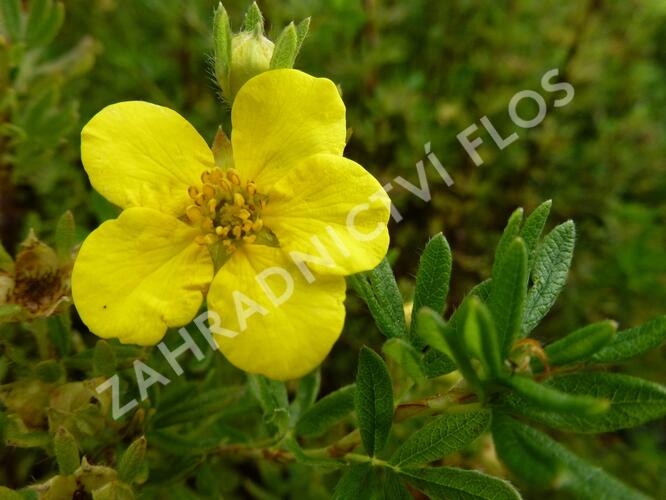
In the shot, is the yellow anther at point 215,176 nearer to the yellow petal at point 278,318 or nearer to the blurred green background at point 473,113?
the yellow petal at point 278,318

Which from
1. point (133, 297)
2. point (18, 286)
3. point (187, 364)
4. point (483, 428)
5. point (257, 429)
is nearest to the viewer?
point (483, 428)

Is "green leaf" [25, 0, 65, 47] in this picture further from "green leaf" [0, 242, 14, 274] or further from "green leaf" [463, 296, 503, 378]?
"green leaf" [463, 296, 503, 378]

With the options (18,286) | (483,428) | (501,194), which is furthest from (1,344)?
(501,194)

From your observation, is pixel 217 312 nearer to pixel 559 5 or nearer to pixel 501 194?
pixel 501 194

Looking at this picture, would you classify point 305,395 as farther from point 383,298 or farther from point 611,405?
point 611,405

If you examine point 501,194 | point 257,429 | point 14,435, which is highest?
point 14,435

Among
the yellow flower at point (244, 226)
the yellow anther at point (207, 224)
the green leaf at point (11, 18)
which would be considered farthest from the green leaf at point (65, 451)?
the green leaf at point (11, 18)
